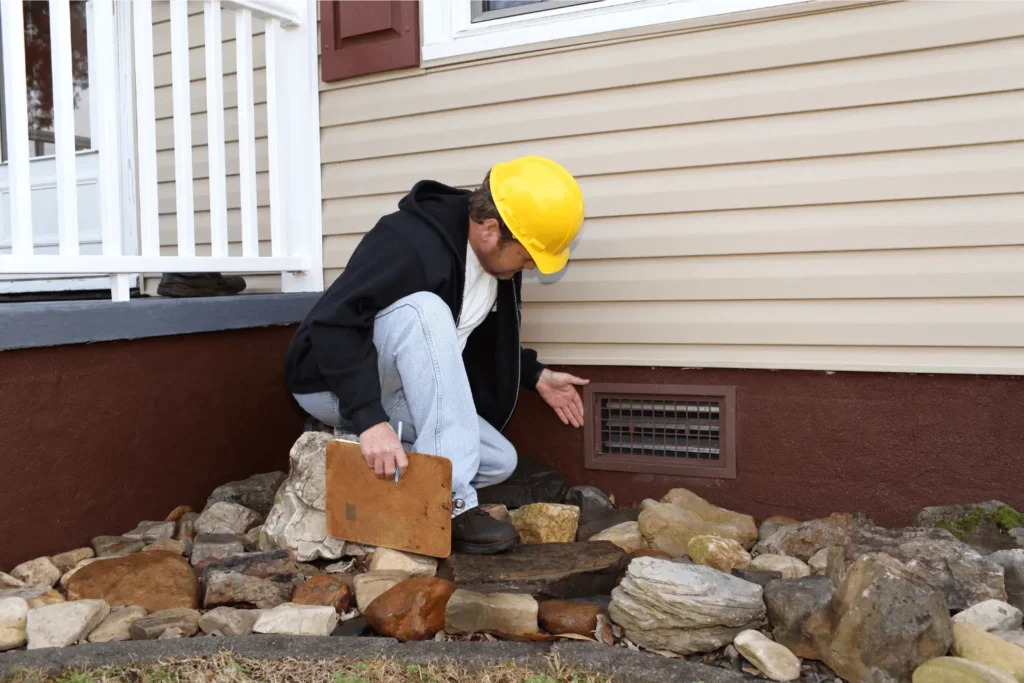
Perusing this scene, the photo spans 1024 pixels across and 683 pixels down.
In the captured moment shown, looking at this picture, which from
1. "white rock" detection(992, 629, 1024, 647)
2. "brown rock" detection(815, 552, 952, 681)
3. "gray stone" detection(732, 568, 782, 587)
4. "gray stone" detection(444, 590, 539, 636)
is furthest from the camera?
"gray stone" detection(732, 568, 782, 587)

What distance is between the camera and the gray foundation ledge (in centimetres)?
275

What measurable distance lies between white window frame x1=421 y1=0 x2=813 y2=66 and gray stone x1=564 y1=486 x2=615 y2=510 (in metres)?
1.73

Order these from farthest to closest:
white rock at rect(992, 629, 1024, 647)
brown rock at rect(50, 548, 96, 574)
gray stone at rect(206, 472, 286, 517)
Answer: gray stone at rect(206, 472, 286, 517) < brown rock at rect(50, 548, 96, 574) < white rock at rect(992, 629, 1024, 647)

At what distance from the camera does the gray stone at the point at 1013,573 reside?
2.38 meters

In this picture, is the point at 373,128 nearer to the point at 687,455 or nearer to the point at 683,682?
the point at 687,455

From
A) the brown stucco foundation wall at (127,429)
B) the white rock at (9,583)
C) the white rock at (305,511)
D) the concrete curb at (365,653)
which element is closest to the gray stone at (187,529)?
the brown stucco foundation wall at (127,429)

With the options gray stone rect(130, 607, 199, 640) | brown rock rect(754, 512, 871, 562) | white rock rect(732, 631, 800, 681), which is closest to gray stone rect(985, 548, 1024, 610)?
brown rock rect(754, 512, 871, 562)

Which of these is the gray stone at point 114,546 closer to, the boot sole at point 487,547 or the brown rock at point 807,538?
the boot sole at point 487,547

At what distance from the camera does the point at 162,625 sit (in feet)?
7.63

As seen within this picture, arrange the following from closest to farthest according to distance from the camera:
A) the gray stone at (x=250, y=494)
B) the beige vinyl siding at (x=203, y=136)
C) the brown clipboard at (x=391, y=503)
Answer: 1. the brown clipboard at (x=391, y=503)
2. the gray stone at (x=250, y=494)
3. the beige vinyl siding at (x=203, y=136)

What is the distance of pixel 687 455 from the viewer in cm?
331

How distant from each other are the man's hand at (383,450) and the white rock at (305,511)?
0.38 meters

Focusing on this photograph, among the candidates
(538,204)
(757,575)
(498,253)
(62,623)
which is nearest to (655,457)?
(757,575)

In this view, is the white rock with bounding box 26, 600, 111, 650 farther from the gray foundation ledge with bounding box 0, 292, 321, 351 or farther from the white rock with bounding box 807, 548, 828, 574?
Answer: the white rock with bounding box 807, 548, 828, 574
